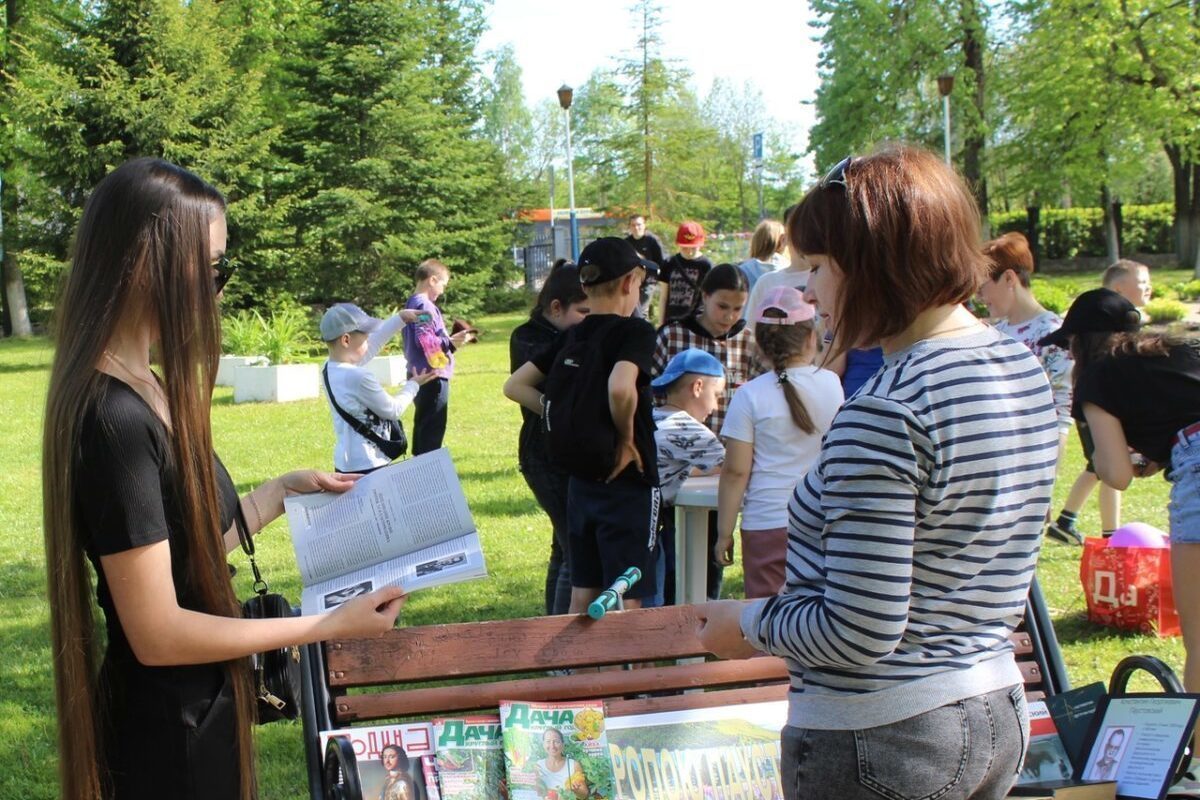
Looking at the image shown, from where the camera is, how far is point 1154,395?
3.47 m

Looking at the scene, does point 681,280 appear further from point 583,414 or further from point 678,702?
point 678,702

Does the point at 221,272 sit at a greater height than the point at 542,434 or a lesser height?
greater

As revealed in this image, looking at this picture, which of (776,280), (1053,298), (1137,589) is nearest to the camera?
(1137,589)

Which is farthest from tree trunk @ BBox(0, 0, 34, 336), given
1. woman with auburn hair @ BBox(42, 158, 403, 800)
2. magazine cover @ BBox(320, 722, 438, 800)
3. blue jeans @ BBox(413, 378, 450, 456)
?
woman with auburn hair @ BBox(42, 158, 403, 800)

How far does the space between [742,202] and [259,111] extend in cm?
3507

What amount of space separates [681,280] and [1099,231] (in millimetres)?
29491

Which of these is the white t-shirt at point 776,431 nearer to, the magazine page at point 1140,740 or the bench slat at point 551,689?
the bench slat at point 551,689

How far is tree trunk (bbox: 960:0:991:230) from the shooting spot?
3269 cm

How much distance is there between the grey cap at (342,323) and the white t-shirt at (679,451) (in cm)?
220

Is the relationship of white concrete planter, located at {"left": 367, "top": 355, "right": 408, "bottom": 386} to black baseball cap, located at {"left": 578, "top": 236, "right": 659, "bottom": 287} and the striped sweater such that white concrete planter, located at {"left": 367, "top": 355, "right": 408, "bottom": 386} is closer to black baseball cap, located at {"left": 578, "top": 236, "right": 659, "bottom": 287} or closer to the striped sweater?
black baseball cap, located at {"left": 578, "top": 236, "right": 659, "bottom": 287}

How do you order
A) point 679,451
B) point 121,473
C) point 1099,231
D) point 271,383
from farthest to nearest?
point 1099,231 < point 271,383 < point 679,451 < point 121,473

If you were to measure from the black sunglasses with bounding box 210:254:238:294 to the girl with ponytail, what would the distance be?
2.37 meters

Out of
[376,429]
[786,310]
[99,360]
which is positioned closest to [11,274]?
[376,429]

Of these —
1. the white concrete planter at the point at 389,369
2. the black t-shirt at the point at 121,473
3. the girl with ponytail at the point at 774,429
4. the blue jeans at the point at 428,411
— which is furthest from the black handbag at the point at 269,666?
the white concrete planter at the point at 389,369
